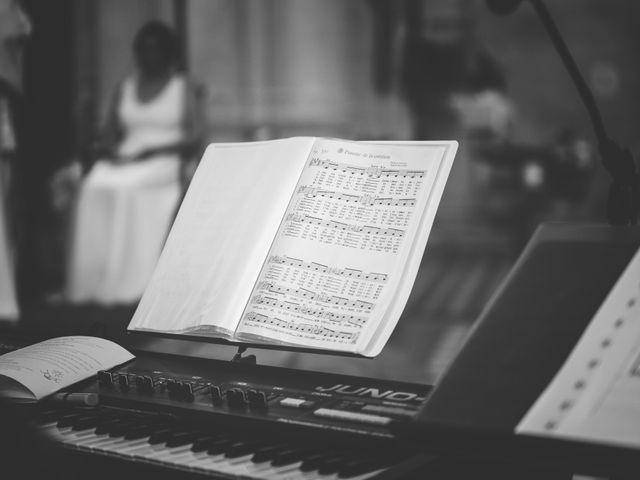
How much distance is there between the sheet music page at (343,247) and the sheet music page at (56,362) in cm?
24

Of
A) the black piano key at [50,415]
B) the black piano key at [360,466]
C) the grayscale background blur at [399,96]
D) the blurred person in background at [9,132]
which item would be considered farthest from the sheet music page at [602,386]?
the blurred person in background at [9,132]

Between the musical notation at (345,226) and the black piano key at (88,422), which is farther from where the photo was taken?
the musical notation at (345,226)

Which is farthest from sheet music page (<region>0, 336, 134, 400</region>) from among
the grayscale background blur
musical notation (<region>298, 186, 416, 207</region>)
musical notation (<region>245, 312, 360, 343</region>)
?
the grayscale background blur

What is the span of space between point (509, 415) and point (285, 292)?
1.67 ft

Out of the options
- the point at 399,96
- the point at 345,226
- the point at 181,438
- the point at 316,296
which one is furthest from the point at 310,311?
the point at 399,96

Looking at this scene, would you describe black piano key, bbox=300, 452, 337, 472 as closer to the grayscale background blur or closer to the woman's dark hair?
the grayscale background blur

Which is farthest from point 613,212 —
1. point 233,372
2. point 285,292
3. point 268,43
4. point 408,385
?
point 268,43

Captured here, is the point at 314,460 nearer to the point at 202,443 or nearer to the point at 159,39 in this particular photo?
the point at 202,443

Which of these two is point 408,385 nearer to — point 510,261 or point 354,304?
point 354,304

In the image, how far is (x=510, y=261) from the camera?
553cm

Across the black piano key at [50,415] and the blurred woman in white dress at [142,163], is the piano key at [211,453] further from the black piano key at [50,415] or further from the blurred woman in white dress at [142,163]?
the blurred woman in white dress at [142,163]

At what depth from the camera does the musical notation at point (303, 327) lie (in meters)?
1.16

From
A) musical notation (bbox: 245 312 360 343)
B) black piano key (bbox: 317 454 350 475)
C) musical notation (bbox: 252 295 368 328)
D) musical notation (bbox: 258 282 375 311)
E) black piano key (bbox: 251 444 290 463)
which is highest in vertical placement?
musical notation (bbox: 258 282 375 311)

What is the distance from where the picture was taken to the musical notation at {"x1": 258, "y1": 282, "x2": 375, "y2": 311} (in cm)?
119
